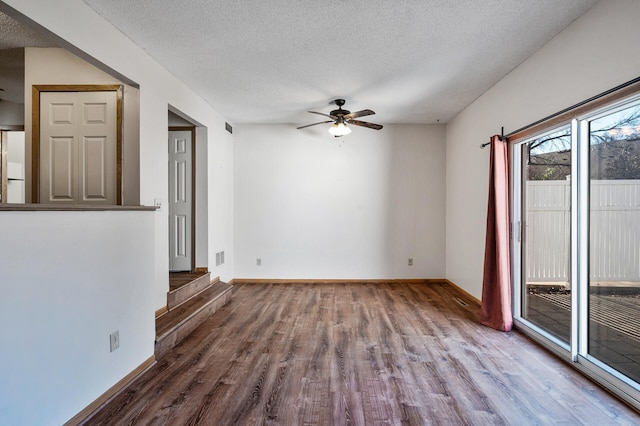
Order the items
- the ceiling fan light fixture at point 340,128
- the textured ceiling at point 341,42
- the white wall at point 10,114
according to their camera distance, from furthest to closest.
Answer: the white wall at point 10,114 → the ceiling fan light fixture at point 340,128 → the textured ceiling at point 341,42

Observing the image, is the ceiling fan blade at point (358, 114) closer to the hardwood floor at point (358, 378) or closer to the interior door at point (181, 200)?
the interior door at point (181, 200)

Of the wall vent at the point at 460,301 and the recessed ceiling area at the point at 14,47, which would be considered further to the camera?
the wall vent at the point at 460,301

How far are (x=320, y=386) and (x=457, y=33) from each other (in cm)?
298

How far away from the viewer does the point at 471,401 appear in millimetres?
2100

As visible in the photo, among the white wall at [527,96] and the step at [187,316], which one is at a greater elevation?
the white wall at [527,96]

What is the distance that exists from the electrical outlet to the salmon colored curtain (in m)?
3.50

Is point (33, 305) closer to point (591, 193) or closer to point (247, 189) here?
point (591, 193)

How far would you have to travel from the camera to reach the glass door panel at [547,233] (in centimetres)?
281

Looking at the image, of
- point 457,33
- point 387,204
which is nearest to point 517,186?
point 457,33

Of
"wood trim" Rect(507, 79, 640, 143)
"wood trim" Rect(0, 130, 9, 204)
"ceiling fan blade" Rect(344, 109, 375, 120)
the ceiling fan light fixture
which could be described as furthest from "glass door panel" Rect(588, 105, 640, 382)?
"wood trim" Rect(0, 130, 9, 204)

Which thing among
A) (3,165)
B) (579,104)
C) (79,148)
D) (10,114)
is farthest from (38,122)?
(579,104)

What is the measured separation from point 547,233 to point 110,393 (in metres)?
3.90

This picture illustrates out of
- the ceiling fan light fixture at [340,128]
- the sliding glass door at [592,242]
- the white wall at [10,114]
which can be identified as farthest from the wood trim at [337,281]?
the white wall at [10,114]

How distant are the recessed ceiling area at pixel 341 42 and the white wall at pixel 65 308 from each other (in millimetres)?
1580
